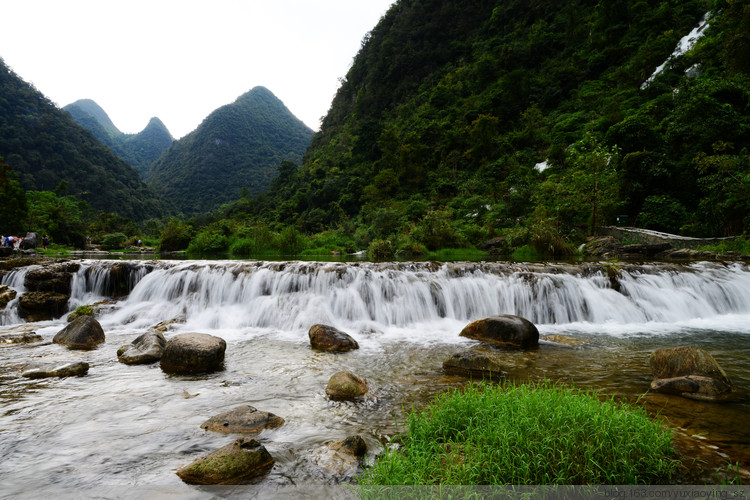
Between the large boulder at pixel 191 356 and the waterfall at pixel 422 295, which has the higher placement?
the waterfall at pixel 422 295

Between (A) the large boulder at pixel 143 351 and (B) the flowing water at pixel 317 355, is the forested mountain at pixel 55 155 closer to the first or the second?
(B) the flowing water at pixel 317 355

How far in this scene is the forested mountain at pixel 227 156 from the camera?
10569cm

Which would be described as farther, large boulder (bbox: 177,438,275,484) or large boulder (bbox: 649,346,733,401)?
large boulder (bbox: 649,346,733,401)

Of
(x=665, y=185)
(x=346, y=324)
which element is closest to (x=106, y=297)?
(x=346, y=324)

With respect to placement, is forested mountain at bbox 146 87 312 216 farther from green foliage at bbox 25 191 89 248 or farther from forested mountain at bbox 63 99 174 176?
green foliage at bbox 25 191 89 248

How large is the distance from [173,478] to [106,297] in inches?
478

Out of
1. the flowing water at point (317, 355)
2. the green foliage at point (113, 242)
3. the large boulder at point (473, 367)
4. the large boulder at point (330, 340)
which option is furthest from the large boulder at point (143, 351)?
the green foliage at point (113, 242)

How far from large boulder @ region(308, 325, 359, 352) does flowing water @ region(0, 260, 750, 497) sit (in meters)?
0.30

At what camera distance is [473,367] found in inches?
220

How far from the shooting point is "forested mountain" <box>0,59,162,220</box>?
69250 millimetres

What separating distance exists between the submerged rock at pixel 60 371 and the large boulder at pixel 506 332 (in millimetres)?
7916

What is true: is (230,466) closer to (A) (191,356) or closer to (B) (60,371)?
(A) (191,356)

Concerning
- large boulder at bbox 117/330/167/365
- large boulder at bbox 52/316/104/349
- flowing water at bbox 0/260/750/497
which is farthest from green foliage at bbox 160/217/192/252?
large boulder at bbox 117/330/167/365

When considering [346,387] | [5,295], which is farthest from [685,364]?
[5,295]
